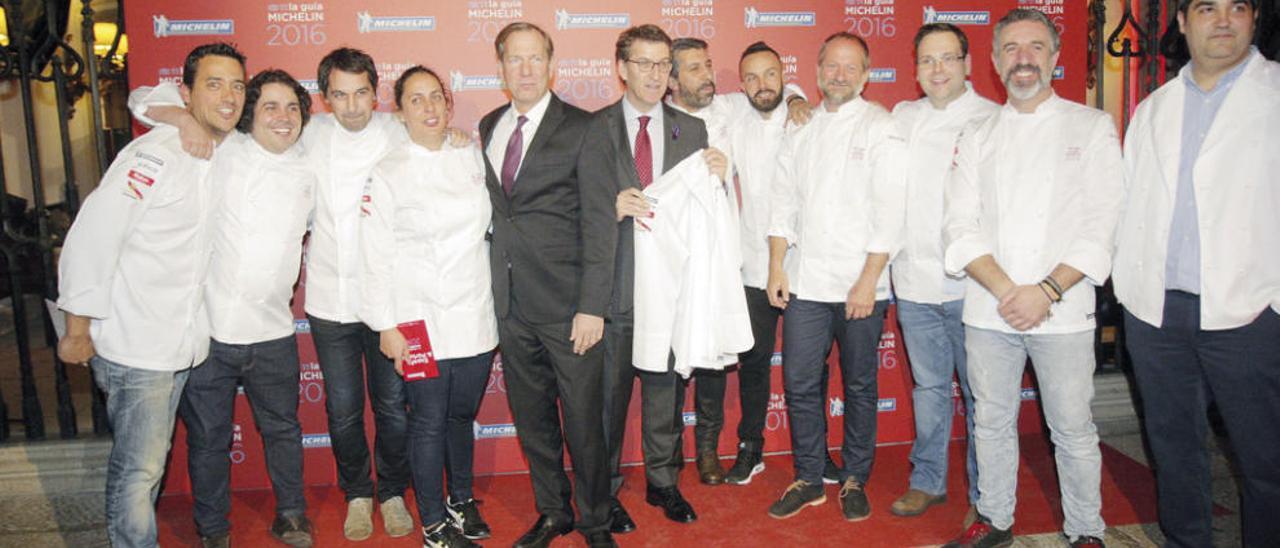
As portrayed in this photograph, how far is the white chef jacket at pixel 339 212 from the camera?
356 cm

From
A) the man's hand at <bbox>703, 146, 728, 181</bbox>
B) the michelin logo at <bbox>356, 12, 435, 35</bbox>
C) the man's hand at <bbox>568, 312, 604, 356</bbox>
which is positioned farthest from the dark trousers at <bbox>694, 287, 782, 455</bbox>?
the michelin logo at <bbox>356, 12, 435, 35</bbox>

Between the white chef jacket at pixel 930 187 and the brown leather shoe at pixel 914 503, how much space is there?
2.86 ft

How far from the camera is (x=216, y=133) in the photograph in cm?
328

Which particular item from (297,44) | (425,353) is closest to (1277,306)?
(425,353)

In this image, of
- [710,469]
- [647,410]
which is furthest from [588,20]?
[710,469]

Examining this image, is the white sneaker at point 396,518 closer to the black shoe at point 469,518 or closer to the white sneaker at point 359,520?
the white sneaker at point 359,520

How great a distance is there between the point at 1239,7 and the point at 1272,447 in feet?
4.61

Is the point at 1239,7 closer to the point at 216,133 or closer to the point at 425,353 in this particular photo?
the point at 425,353

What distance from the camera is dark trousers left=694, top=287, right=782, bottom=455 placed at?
414 cm

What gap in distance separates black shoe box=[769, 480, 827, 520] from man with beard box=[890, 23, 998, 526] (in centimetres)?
34

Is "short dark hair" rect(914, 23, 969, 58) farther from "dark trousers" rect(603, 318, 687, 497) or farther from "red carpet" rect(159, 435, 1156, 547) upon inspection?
"red carpet" rect(159, 435, 1156, 547)

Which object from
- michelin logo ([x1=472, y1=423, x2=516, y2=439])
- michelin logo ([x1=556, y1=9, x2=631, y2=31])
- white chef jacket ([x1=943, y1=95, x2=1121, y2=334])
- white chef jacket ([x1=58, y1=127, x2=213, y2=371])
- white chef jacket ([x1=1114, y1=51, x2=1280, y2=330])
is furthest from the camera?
michelin logo ([x1=472, y1=423, x2=516, y2=439])

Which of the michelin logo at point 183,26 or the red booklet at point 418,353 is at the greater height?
the michelin logo at point 183,26

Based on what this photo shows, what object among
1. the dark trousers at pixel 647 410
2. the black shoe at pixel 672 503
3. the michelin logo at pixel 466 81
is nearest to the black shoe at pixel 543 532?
Result: the dark trousers at pixel 647 410
